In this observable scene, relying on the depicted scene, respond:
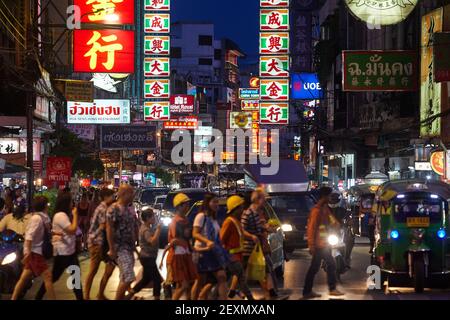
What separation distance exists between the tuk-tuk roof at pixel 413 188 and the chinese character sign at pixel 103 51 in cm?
1493

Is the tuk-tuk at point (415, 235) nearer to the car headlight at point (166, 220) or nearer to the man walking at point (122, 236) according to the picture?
the man walking at point (122, 236)

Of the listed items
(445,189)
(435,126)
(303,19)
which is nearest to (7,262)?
(445,189)

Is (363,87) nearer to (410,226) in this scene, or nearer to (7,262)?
(410,226)

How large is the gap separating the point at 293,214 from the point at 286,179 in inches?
445

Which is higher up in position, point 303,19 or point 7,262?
point 303,19

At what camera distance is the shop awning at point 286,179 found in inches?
1414

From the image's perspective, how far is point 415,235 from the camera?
→ 15188 millimetres

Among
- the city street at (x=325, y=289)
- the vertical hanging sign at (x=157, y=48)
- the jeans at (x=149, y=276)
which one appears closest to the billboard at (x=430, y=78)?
the city street at (x=325, y=289)

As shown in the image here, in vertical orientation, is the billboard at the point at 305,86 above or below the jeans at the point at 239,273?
above

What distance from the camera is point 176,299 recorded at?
12.3 metres

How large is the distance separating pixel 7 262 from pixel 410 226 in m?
7.17

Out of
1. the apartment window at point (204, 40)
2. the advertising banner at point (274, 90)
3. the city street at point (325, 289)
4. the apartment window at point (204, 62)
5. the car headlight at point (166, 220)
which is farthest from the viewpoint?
the apartment window at point (204, 62)

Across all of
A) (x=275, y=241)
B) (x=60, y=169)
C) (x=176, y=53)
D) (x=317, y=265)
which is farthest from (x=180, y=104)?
(x=317, y=265)

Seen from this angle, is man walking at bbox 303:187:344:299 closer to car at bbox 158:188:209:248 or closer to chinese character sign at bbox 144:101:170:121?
car at bbox 158:188:209:248
